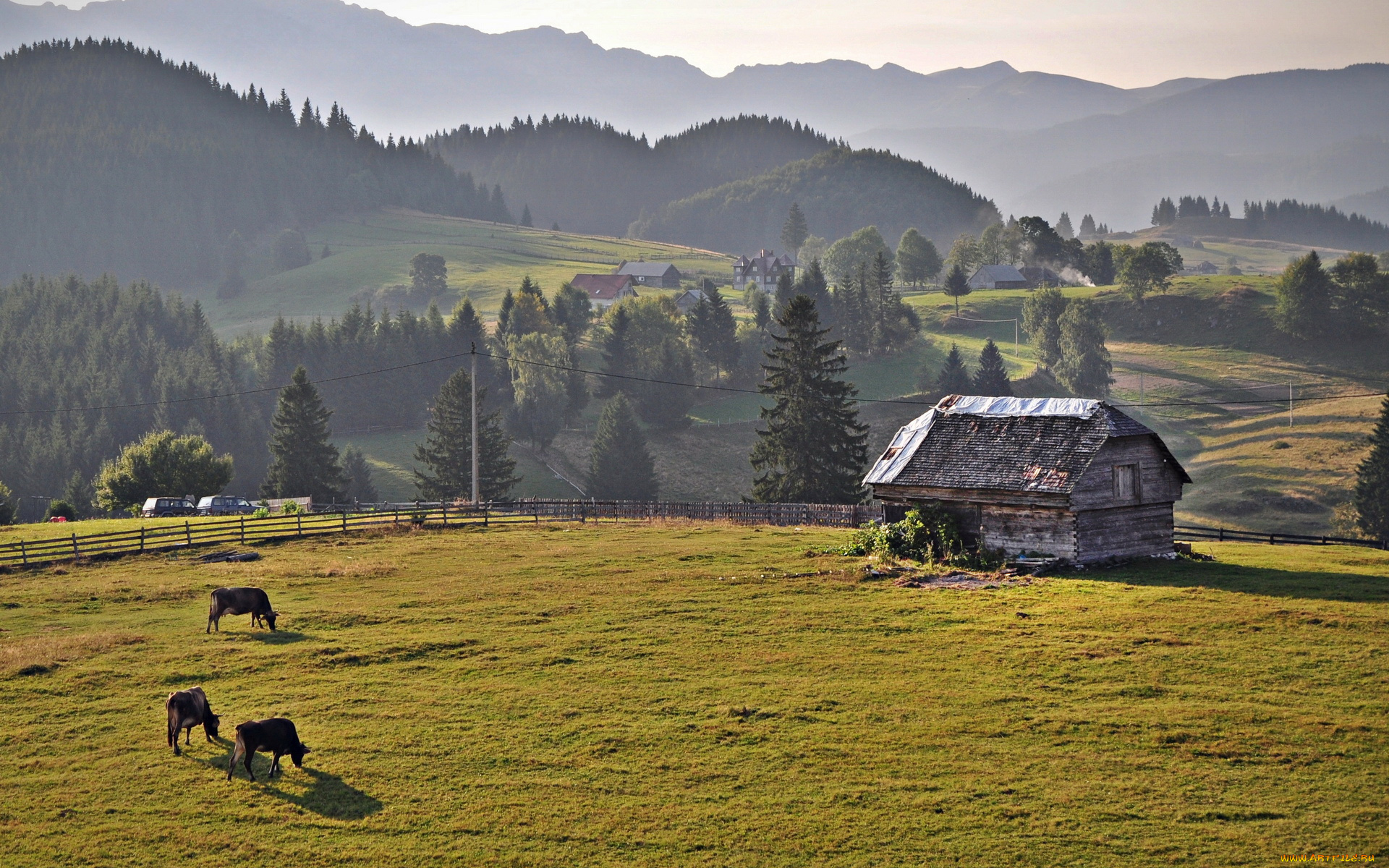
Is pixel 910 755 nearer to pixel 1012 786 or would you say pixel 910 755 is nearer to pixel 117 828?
pixel 1012 786

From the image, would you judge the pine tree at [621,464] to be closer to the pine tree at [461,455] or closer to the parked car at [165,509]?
the pine tree at [461,455]

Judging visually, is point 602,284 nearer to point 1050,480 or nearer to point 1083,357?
point 1083,357

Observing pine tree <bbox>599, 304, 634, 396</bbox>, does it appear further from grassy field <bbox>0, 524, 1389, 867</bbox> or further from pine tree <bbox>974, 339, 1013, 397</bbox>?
grassy field <bbox>0, 524, 1389, 867</bbox>

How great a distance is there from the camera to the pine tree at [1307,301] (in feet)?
452

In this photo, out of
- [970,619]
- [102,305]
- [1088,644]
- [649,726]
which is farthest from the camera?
[102,305]

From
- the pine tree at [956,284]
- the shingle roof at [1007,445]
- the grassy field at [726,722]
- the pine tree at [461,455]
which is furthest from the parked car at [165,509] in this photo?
the pine tree at [956,284]

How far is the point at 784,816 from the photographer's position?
64.3 ft

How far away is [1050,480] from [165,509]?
2066 inches

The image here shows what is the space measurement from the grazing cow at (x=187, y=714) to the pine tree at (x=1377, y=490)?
241 feet

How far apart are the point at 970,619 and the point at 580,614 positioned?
38.2ft

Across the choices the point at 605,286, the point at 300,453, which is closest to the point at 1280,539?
the point at 300,453

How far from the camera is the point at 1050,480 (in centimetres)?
3909

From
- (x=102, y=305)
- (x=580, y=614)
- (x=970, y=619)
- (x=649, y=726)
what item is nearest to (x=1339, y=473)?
(x=970, y=619)

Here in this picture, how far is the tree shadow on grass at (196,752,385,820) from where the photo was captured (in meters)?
20.0
